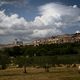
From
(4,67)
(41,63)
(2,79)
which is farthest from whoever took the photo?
(41,63)

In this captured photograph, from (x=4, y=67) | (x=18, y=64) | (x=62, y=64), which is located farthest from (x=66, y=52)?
(x=4, y=67)

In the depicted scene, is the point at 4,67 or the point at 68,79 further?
the point at 4,67

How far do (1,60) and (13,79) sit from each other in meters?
44.3

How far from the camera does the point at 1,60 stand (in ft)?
386

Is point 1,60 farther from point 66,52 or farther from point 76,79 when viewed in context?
point 66,52

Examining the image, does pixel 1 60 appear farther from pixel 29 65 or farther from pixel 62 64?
pixel 62 64

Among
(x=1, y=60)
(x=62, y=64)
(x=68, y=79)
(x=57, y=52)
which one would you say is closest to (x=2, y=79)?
(x=68, y=79)

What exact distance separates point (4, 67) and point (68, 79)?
190 ft

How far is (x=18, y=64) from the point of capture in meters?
137

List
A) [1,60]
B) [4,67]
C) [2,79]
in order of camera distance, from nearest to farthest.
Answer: [2,79]
[1,60]
[4,67]

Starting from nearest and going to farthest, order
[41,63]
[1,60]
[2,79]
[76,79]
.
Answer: [76,79]
[2,79]
[1,60]
[41,63]

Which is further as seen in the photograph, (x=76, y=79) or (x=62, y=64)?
(x=62, y=64)

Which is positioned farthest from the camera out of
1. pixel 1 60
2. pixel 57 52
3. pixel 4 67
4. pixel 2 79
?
pixel 57 52

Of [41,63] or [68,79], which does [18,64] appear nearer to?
[41,63]
